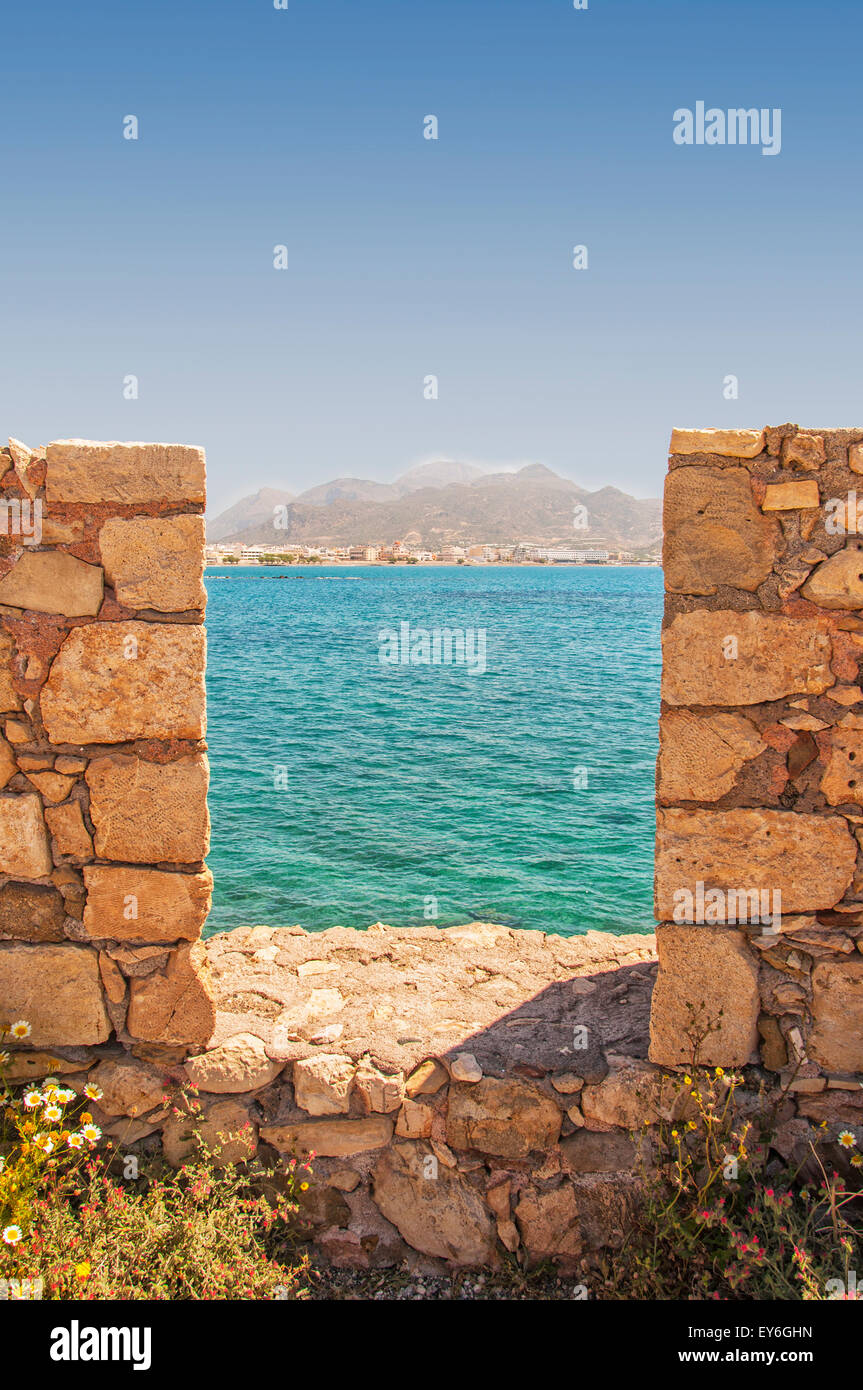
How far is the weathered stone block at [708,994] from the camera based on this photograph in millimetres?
3303

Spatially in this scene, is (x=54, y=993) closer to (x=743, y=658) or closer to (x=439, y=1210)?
(x=439, y=1210)

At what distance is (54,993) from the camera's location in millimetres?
3496

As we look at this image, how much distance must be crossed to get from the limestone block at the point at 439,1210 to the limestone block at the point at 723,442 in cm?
311

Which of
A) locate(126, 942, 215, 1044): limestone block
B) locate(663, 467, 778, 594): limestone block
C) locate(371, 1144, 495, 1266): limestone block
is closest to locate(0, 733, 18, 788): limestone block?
locate(126, 942, 215, 1044): limestone block

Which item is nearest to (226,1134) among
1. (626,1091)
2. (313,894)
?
(626,1091)

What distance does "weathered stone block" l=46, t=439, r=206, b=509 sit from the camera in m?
3.21

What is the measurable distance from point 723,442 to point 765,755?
1.25m

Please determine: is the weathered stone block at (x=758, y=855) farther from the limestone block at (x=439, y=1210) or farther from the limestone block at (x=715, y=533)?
the limestone block at (x=439, y=1210)

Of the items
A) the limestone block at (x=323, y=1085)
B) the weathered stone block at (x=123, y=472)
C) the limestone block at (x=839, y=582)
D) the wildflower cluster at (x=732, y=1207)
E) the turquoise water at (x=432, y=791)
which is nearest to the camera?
the wildflower cluster at (x=732, y=1207)

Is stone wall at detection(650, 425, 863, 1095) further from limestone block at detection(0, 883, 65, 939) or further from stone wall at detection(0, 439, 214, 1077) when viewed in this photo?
limestone block at detection(0, 883, 65, 939)

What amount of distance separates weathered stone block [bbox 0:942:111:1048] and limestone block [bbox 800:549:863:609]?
3330mm

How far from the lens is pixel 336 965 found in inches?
175

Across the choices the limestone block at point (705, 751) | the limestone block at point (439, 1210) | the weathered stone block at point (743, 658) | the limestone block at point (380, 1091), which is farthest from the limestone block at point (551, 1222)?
the weathered stone block at point (743, 658)

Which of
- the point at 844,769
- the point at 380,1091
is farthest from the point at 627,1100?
the point at 844,769
